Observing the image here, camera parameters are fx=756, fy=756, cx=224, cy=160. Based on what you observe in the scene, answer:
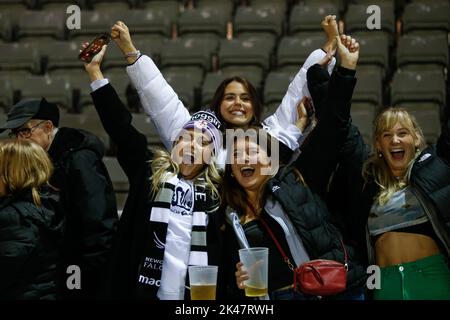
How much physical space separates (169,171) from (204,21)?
11.1 feet

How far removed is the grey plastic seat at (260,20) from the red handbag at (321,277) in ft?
A: 12.1

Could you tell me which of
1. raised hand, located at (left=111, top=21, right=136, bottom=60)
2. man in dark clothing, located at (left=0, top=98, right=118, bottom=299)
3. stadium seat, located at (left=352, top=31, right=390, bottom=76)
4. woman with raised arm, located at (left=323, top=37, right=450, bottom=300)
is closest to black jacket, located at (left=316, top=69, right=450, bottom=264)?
woman with raised arm, located at (left=323, top=37, right=450, bottom=300)

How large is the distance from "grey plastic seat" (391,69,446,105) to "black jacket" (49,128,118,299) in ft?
8.58

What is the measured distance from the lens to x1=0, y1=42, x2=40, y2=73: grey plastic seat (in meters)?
5.65

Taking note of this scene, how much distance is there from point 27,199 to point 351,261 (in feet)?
3.80

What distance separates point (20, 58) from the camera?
5.65 m

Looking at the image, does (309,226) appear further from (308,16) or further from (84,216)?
(308,16)

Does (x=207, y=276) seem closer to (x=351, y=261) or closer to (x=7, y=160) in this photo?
(x=351, y=261)

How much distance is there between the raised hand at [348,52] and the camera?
8.65ft

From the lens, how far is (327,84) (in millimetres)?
2824

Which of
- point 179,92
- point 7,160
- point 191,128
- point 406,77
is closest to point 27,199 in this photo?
point 7,160

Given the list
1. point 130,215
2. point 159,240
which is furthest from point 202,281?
point 130,215

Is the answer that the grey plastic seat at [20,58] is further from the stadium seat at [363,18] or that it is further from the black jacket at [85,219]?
the black jacket at [85,219]

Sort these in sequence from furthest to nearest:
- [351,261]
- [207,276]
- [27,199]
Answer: [27,199]
[351,261]
[207,276]
